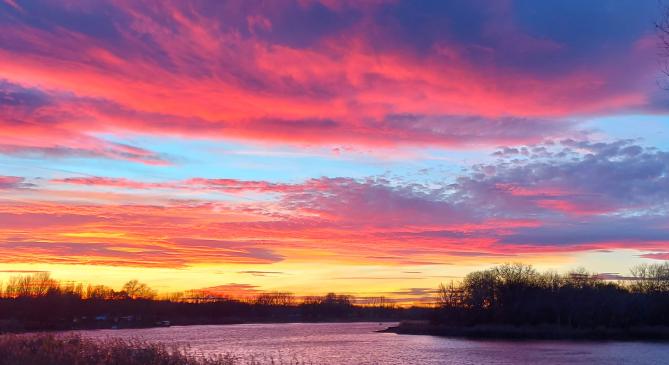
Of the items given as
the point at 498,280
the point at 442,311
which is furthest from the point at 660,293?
the point at 442,311

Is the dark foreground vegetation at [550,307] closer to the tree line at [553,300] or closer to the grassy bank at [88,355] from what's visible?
the tree line at [553,300]

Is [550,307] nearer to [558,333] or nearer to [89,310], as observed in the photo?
[558,333]

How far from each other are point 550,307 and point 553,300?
1248mm

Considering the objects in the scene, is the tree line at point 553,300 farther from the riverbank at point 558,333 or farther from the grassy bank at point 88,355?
the grassy bank at point 88,355

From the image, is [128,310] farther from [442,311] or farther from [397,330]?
[442,311]

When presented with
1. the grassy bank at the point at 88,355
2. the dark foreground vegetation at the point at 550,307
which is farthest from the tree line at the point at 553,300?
the grassy bank at the point at 88,355

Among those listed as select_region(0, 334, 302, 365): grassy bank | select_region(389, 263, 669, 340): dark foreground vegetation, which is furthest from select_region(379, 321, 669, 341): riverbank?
select_region(0, 334, 302, 365): grassy bank

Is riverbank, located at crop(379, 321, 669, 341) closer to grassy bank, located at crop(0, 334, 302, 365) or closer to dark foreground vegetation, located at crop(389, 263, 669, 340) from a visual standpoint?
dark foreground vegetation, located at crop(389, 263, 669, 340)

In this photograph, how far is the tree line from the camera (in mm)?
100062

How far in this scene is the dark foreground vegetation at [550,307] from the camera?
9919cm

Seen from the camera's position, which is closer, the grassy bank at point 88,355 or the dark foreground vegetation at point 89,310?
the grassy bank at point 88,355

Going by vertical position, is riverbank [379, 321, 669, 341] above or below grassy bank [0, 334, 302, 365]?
below

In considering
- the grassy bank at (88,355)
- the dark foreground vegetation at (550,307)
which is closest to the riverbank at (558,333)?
the dark foreground vegetation at (550,307)

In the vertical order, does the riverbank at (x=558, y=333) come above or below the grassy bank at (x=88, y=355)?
below
